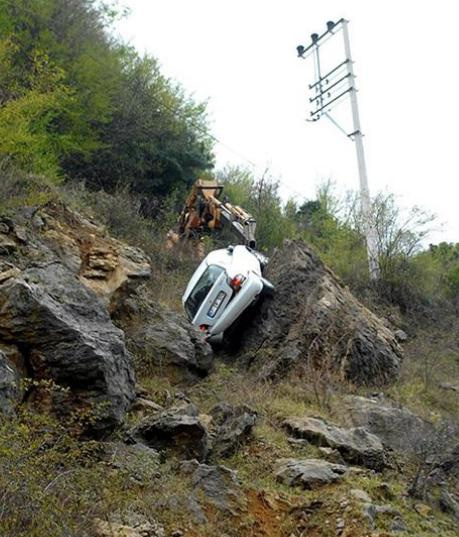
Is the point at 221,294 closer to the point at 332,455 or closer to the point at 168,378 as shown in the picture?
the point at 168,378

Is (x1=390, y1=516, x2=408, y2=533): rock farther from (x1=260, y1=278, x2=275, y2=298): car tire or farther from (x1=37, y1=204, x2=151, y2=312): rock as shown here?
(x1=260, y1=278, x2=275, y2=298): car tire

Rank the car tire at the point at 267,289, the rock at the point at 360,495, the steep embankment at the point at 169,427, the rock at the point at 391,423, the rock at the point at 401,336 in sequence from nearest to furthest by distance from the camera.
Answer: the steep embankment at the point at 169,427 < the rock at the point at 360,495 < the rock at the point at 391,423 < the car tire at the point at 267,289 < the rock at the point at 401,336

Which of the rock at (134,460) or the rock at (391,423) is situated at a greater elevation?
the rock at (391,423)

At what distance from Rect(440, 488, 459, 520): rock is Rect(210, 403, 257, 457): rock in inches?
86.6

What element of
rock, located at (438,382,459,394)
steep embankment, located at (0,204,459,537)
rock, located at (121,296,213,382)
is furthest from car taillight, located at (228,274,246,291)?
rock, located at (438,382,459,394)

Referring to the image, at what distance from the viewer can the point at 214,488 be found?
712 centimetres

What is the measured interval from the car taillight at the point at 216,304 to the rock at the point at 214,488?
6.47m

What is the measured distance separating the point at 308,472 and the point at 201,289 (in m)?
6.70

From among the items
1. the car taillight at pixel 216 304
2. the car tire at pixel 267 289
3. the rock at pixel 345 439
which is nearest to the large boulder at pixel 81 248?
the car taillight at pixel 216 304

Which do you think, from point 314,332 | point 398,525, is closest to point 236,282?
point 314,332

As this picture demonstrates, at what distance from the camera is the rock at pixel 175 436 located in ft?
26.2

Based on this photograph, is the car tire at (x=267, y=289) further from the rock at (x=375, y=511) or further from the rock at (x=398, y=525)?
the rock at (x=398, y=525)

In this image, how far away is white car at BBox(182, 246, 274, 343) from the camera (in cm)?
1377

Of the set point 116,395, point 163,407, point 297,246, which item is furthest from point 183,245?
point 116,395
